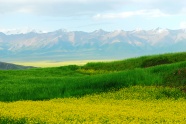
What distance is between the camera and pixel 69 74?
5428 centimetres

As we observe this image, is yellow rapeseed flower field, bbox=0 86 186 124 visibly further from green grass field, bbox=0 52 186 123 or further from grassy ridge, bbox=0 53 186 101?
grassy ridge, bbox=0 53 186 101

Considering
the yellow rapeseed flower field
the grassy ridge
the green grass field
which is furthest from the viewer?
the grassy ridge

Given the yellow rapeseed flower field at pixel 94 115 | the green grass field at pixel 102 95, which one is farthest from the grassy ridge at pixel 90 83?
the yellow rapeseed flower field at pixel 94 115

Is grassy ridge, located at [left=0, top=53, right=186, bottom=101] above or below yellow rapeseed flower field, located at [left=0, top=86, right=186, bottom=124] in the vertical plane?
above

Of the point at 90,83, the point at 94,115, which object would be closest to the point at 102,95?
the point at 90,83

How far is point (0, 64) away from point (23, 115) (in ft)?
492

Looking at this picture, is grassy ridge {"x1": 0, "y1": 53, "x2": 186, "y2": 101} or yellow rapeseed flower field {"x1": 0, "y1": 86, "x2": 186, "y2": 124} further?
grassy ridge {"x1": 0, "y1": 53, "x2": 186, "y2": 101}

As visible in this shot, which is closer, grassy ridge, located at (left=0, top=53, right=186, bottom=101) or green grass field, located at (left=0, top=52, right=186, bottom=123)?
green grass field, located at (left=0, top=52, right=186, bottom=123)

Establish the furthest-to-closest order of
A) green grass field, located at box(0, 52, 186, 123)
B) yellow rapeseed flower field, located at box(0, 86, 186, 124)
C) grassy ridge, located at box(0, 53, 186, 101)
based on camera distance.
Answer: grassy ridge, located at box(0, 53, 186, 101)
green grass field, located at box(0, 52, 186, 123)
yellow rapeseed flower field, located at box(0, 86, 186, 124)

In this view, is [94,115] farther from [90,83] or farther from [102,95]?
[90,83]

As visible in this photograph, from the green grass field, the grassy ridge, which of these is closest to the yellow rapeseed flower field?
Answer: the green grass field

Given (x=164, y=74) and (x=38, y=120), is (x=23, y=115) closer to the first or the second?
(x=38, y=120)

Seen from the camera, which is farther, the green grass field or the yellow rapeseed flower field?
the green grass field

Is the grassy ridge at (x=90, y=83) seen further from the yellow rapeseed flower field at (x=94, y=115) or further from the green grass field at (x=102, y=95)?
the yellow rapeseed flower field at (x=94, y=115)
